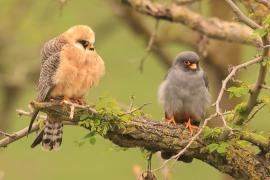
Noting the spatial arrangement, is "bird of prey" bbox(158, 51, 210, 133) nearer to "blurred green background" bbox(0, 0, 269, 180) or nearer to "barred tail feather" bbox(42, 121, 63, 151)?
"blurred green background" bbox(0, 0, 269, 180)

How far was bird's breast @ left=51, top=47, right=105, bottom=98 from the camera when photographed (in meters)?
7.41

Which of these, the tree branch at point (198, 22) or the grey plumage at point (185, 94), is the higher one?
the tree branch at point (198, 22)

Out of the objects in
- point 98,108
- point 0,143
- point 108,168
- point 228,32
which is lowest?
point 108,168

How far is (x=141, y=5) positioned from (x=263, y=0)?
2180mm

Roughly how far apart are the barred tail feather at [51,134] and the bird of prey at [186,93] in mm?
1028

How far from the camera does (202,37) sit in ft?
30.9

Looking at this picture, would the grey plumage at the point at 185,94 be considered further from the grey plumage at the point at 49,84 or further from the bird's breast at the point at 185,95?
the grey plumage at the point at 49,84

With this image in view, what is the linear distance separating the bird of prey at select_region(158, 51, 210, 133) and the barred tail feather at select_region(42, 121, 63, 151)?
103 centimetres

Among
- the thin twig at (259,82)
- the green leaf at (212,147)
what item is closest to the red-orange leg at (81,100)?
the green leaf at (212,147)

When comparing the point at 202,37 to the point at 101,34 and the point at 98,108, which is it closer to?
the point at 98,108

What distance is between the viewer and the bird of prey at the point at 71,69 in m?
7.43

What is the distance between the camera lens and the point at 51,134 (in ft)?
24.9

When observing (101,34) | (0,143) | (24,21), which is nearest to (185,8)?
(0,143)

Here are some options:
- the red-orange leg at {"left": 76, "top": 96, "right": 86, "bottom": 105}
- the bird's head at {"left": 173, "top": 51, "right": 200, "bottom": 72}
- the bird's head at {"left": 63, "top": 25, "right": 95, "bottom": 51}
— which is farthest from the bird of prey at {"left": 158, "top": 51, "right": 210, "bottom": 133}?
the bird's head at {"left": 63, "top": 25, "right": 95, "bottom": 51}
